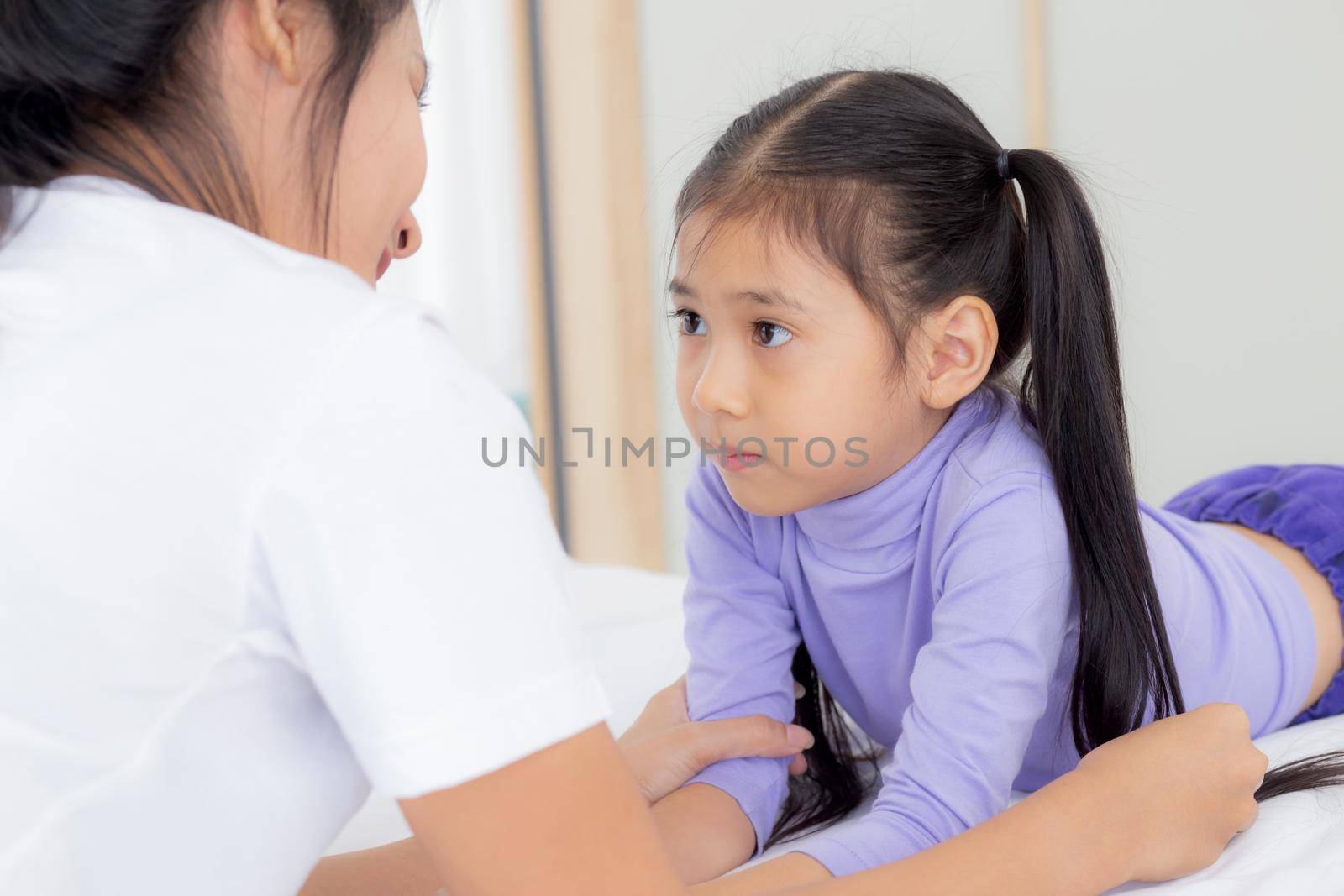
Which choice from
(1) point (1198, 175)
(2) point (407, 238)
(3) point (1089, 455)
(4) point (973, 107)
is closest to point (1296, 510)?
(3) point (1089, 455)

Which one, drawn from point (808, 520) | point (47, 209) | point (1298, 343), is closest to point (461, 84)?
point (1298, 343)

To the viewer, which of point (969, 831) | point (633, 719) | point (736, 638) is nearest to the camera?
point (969, 831)

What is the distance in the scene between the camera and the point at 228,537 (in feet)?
1.61

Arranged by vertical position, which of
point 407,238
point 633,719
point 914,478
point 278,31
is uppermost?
point 278,31

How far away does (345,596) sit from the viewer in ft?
1.56

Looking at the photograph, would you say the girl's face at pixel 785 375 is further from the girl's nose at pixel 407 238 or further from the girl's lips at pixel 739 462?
the girl's nose at pixel 407 238

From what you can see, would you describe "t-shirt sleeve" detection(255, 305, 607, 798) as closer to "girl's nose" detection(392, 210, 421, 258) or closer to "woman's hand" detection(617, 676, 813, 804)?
"girl's nose" detection(392, 210, 421, 258)

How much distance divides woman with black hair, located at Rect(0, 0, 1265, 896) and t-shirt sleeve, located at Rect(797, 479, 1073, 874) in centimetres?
34

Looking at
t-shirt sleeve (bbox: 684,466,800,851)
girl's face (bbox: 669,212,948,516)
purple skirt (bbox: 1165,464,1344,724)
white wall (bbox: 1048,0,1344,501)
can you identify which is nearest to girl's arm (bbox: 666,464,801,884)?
t-shirt sleeve (bbox: 684,466,800,851)

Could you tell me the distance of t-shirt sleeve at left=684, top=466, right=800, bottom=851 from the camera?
1100 mm

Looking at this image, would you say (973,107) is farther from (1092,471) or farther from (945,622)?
(945,622)

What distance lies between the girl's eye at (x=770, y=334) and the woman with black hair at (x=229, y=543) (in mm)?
483

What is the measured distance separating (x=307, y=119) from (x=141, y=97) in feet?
0.27

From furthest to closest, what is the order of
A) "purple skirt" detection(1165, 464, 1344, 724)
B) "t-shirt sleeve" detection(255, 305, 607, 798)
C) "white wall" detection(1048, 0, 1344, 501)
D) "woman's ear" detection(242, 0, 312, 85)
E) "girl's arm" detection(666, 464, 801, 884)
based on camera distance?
1. "white wall" detection(1048, 0, 1344, 501)
2. "purple skirt" detection(1165, 464, 1344, 724)
3. "girl's arm" detection(666, 464, 801, 884)
4. "woman's ear" detection(242, 0, 312, 85)
5. "t-shirt sleeve" detection(255, 305, 607, 798)
